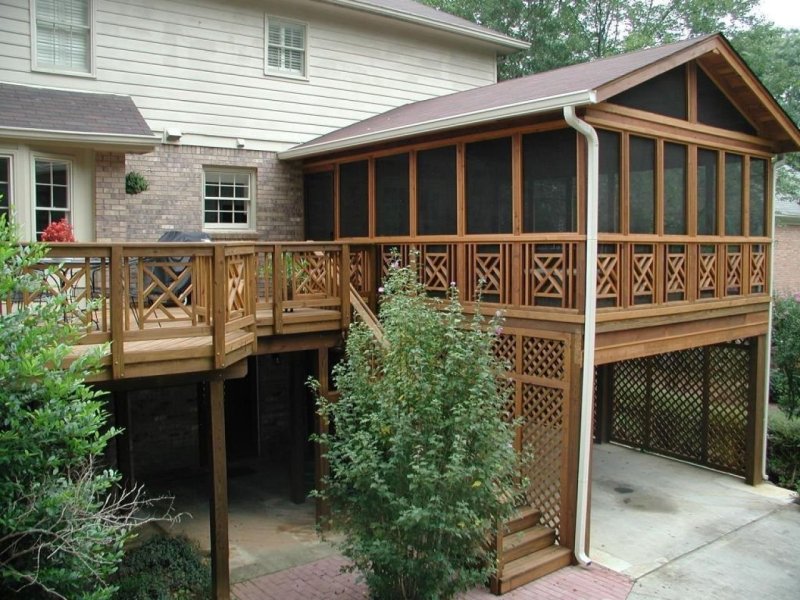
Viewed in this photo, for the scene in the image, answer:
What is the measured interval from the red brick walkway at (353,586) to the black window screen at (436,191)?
4413mm

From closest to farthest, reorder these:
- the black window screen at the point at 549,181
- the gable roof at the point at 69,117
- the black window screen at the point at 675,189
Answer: the black window screen at the point at 549,181 → the gable roof at the point at 69,117 → the black window screen at the point at 675,189

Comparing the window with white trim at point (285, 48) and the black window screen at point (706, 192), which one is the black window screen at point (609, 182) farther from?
the window with white trim at point (285, 48)

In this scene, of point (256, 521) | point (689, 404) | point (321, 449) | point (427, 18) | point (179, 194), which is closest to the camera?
point (321, 449)

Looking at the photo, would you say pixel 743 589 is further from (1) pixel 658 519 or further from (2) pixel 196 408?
(2) pixel 196 408

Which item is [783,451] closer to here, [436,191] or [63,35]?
[436,191]

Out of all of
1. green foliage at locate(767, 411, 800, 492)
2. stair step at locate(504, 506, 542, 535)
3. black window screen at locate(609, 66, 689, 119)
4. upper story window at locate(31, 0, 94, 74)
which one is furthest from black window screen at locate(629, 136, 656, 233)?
upper story window at locate(31, 0, 94, 74)

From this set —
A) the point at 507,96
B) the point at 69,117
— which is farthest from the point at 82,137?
the point at 507,96

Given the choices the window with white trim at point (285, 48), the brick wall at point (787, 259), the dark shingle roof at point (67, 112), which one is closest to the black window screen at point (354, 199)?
the window with white trim at point (285, 48)

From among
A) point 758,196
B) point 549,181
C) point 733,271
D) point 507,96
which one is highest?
point 507,96

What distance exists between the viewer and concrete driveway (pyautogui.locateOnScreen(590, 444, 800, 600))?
316 inches

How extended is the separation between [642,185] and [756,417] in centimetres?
491

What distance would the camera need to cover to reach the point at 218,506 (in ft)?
23.2

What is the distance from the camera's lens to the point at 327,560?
27.3ft

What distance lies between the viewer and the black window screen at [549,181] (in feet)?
26.8
